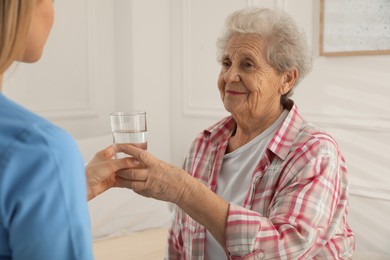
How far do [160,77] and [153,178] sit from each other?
2.54 meters

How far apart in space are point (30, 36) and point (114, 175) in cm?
70

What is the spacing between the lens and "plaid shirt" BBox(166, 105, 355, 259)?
4.52 feet

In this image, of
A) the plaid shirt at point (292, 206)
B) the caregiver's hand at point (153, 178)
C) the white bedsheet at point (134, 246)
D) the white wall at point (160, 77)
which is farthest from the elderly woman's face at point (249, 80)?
the white wall at point (160, 77)

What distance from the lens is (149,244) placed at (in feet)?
8.84

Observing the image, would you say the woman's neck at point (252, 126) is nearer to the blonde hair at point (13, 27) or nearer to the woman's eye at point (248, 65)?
the woman's eye at point (248, 65)

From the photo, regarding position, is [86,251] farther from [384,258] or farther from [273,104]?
[384,258]

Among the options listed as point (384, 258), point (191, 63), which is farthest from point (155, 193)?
point (191, 63)

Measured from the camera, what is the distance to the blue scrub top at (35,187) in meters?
0.65

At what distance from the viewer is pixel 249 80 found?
1757 mm

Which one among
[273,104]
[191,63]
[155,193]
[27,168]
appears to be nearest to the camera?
[27,168]

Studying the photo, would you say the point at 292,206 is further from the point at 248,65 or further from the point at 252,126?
the point at 248,65

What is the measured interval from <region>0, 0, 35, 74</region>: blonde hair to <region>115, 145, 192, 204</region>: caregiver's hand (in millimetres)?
630

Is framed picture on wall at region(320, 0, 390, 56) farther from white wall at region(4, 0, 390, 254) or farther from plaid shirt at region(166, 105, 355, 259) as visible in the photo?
plaid shirt at region(166, 105, 355, 259)

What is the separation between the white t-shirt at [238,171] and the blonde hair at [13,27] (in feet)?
3.56
